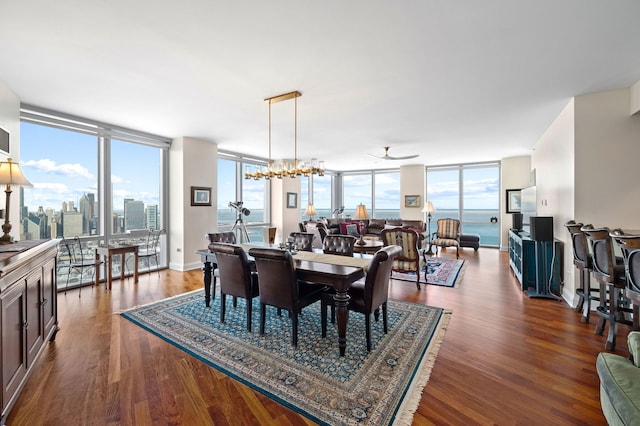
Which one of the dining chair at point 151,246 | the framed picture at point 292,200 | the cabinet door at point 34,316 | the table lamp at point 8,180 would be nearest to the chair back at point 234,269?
the cabinet door at point 34,316

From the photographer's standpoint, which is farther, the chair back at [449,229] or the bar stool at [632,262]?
the chair back at [449,229]

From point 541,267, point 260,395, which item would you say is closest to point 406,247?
point 541,267

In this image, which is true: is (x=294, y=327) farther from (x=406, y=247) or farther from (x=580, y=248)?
(x=580, y=248)

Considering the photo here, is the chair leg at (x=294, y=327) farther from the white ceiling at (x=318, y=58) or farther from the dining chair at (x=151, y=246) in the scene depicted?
the dining chair at (x=151, y=246)

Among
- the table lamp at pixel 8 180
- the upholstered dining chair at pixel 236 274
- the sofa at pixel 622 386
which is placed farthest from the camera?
the upholstered dining chair at pixel 236 274

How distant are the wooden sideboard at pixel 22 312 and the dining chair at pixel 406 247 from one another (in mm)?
4071

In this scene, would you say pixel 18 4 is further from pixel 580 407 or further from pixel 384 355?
pixel 580 407

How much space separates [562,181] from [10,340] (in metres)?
5.97

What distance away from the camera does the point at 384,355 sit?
2480mm

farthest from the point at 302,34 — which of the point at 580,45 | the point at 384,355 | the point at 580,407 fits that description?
the point at 580,407

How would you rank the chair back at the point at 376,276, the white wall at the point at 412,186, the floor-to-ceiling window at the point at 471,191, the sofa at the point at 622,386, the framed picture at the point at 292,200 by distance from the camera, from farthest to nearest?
1. the white wall at the point at 412,186
2. the floor-to-ceiling window at the point at 471,191
3. the framed picture at the point at 292,200
4. the chair back at the point at 376,276
5. the sofa at the point at 622,386

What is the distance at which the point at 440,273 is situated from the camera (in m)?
5.43

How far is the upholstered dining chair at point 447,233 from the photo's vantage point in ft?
23.8

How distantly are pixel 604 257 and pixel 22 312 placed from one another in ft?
15.7
